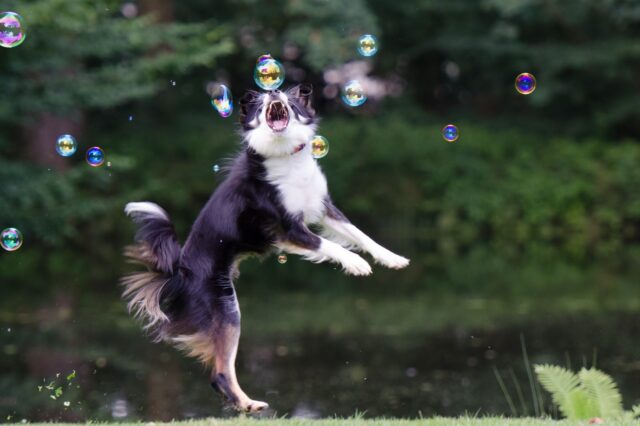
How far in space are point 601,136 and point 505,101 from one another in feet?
14.4

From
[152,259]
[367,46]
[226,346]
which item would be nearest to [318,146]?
[152,259]

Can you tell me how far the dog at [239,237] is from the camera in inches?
244

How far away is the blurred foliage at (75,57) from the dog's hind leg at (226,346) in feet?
40.3

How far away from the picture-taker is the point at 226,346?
20.6ft

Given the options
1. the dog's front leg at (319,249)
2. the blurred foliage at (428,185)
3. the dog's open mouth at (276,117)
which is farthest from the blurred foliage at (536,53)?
the dog's front leg at (319,249)

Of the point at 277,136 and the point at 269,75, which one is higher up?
A: the point at 269,75

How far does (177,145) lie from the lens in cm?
2717

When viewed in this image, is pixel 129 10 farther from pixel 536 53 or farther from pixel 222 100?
pixel 222 100

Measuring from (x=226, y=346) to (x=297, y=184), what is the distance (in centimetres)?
112

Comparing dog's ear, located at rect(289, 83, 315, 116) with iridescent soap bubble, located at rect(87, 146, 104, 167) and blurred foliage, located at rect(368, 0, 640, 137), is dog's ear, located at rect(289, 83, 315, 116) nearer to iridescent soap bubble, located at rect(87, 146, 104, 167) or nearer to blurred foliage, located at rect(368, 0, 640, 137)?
iridescent soap bubble, located at rect(87, 146, 104, 167)

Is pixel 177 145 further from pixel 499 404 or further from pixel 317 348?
pixel 499 404

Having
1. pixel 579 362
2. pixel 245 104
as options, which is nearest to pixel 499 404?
pixel 579 362

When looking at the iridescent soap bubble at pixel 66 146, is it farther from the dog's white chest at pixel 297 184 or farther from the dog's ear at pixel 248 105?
the dog's white chest at pixel 297 184

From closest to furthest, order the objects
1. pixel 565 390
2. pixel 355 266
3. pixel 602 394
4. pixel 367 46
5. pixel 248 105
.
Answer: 1. pixel 355 266
2. pixel 248 105
3. pixel 602 394
4. pixel 565 390
5. pixel 367 46
